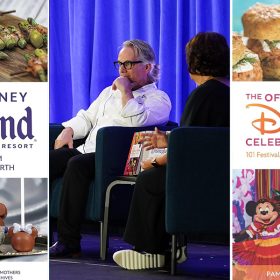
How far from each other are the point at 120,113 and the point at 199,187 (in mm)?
1271

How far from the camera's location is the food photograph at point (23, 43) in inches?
106

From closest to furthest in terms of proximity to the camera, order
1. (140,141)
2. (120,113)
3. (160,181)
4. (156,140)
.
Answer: (160,181) → (156,140) → (140,141) → (120,113)

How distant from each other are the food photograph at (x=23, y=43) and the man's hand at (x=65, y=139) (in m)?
2.34

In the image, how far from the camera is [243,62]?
268 cm

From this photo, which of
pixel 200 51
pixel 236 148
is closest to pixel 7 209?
pixel 236 148

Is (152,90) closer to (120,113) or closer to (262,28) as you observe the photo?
(120,113)

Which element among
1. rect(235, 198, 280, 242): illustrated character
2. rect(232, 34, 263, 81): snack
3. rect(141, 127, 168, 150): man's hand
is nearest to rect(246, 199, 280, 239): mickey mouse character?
rect(235, 198, 280, 242): illustrated character

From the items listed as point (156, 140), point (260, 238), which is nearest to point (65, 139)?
point (156, 140)

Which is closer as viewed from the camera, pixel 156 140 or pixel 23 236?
pixel 23 236

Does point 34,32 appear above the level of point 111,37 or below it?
below

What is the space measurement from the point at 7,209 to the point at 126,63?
2.28m

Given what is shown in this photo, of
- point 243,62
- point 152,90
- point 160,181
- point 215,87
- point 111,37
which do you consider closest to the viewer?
point 243,62

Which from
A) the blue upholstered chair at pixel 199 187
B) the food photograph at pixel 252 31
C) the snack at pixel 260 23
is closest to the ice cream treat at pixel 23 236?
the food photograph at pixel 252 31

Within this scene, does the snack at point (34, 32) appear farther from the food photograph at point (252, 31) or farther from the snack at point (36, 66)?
the food photograph at point (252, 31)
